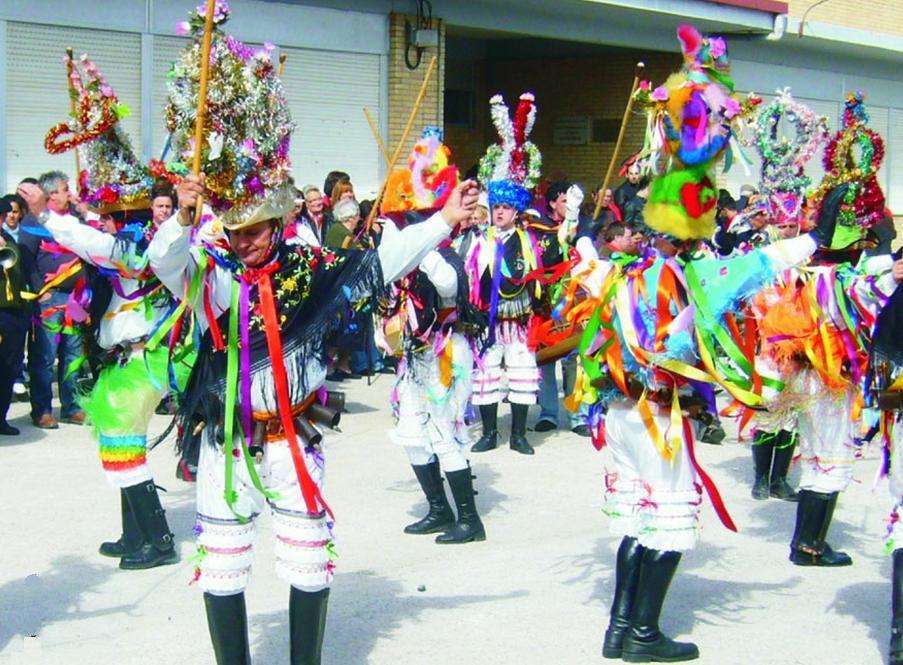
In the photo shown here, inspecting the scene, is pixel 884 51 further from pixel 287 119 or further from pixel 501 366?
pixel 287 119

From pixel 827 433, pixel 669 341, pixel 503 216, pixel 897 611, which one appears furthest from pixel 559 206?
pixel 897 611

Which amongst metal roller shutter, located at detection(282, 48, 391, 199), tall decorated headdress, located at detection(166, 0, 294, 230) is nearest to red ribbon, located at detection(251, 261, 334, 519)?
tall decorated headdress, located at detection(166, 0, 294, 230)

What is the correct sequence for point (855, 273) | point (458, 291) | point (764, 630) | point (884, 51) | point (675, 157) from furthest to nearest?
1. point (884, 51)
2. point (458, 291)
3. point (855, 273)
4. point (764, 630)
5. point (675, 157)

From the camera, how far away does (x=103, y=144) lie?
6.55m

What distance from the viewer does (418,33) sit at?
51.0 feet

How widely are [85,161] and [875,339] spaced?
381 cm

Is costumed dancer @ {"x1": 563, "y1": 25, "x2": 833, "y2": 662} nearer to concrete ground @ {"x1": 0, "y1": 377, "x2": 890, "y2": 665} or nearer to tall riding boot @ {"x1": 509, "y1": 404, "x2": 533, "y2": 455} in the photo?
concrete ground @ {"x1": 0, "y1": 377, "x2": 890, "y2": 665}

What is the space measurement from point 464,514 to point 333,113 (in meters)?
8.63

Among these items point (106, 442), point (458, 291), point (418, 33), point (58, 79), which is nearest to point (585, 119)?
point (418, 33)

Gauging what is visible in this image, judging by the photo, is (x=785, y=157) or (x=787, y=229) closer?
(x=787, y=229)

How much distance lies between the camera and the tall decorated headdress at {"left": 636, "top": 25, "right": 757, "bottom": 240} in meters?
5.27

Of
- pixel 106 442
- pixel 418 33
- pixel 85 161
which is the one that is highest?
pixel 418 33

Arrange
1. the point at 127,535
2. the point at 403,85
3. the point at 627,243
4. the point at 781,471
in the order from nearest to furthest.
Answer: the point at 627,243, the point at 127,535, the point at 781,471, the point at 403,85

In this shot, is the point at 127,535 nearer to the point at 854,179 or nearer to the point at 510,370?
the point at 854,179
